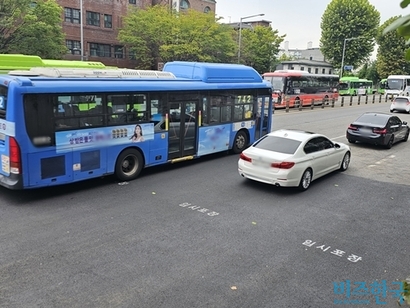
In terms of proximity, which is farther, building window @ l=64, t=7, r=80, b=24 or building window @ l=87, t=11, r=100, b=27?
building window @ l=87, t=11, r=100, b=27

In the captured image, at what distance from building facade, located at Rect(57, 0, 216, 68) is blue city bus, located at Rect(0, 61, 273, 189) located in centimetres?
3205

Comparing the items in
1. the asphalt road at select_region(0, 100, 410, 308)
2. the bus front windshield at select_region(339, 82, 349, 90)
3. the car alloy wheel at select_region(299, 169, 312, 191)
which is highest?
Result: the bus front windshield at select_region(339, 82, 349, 90)

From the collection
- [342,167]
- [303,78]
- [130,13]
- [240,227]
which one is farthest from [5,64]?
[130,13]

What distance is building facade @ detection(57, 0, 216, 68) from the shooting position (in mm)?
40938

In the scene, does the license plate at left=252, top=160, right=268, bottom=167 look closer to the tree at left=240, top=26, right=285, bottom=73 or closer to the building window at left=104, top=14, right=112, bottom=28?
the building window at left=104, top=14, right=112, bottom=28

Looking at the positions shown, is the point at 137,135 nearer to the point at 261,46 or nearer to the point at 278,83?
the point at 278,83

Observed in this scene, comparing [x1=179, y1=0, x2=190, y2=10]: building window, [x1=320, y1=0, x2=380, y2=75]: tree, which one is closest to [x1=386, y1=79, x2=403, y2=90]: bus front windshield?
[x1=320, y1=0, x2=380, y2=75]: tree

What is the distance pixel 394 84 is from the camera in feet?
167

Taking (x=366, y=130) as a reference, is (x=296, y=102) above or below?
above

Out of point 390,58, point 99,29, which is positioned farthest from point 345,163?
point 390,58

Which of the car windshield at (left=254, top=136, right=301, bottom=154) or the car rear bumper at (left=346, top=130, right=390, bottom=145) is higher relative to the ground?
the car windshield at (left=254, top=136, right=301, bottom=154)

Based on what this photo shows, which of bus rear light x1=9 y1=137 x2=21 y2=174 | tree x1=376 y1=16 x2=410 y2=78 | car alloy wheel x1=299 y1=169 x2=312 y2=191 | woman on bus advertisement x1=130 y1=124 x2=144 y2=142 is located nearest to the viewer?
bus rear light x1=9 y1=137 x2=21 y2=174

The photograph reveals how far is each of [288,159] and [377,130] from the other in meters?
8.38

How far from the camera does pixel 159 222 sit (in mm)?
7379
